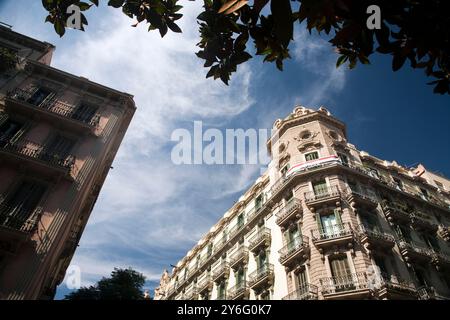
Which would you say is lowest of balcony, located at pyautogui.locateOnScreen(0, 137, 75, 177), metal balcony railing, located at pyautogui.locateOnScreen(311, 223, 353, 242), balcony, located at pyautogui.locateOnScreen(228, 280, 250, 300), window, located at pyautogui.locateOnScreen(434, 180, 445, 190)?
balcony, located at pyautogui.locateOnScreen(228, 280, 250, 300)

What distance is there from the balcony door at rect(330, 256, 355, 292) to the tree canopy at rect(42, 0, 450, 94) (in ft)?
51.0

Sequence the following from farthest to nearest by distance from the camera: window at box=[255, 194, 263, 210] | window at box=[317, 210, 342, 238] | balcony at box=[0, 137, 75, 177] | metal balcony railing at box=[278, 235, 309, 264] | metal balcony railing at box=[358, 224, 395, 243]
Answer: window at box=[255, 194, 263, 210], window at box=[317, 210, 342, 238], metal balcony railing at box=[278, 235, 309, 264], metal balcony railing at box=[358, 224, 395, 243], balcony at box=[0, 137, 75, 177]

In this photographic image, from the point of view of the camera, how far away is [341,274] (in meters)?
17.0

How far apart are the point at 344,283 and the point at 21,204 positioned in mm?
16743

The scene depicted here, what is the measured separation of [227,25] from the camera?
10.0ft

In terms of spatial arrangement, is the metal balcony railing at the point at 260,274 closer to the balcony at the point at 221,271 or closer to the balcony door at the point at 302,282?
the balcony door at the point at 302,282

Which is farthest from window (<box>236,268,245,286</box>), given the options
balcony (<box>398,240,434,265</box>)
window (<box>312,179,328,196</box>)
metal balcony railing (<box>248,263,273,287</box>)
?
balcony (<box>398,240,434,265</box>)

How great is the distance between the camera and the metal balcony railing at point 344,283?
52.1 feet

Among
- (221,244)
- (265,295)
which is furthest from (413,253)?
(221,244)

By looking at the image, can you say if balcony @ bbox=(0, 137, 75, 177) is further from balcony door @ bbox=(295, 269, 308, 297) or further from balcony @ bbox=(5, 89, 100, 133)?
balcony door @ bbox=(295, 269, 308, 297)

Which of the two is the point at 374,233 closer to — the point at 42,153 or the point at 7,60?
the point at 42,153

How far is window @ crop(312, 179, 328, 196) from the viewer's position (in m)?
21.5

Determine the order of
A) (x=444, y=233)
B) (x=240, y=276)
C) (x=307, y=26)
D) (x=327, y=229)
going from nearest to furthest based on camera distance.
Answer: (x=307, y=26)
(x=327, y=229)
(x=444, y=233)
(x=240, y=276)
